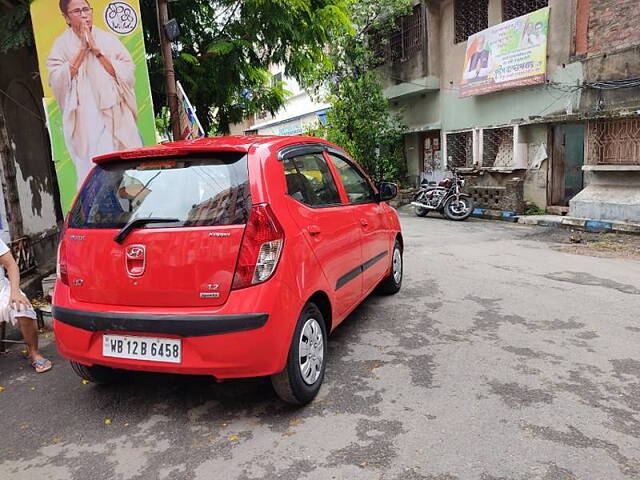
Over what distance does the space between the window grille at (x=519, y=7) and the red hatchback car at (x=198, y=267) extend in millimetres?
10429

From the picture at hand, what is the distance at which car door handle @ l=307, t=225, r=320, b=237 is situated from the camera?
3.18 meters

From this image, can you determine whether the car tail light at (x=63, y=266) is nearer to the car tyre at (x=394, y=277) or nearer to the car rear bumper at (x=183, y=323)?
the car rear bumper at (x=183, y=323)

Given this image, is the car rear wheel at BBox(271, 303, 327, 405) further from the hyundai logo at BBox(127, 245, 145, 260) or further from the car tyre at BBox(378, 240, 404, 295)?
the car tyre at BBox(378, 240, 404, 295)

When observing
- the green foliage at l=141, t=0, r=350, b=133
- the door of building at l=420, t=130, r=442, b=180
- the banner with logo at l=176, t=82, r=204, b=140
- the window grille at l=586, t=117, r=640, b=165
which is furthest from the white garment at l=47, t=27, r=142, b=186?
the door of building at l=420, t=130, r=442, b=180

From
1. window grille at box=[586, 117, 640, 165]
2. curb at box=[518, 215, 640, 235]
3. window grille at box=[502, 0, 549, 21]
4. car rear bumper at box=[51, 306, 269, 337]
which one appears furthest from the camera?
window grille at box=[502, 0, 549, 21]

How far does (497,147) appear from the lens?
12781mm

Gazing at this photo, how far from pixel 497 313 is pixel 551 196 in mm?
7874

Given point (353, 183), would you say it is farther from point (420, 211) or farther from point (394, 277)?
point (420, 211)

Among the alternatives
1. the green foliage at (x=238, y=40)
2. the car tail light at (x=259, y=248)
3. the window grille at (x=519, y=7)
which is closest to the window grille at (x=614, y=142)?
the window grille at (x=519, y=7)

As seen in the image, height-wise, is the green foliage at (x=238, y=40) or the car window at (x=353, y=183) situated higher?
the green foliage at (x=238, y=40)

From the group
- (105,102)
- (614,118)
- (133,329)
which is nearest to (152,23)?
(105,102)

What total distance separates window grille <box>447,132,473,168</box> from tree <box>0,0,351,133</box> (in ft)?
18.4

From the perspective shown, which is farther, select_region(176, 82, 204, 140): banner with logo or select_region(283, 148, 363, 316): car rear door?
select_region(176, 82, 204, 140): banner with logo

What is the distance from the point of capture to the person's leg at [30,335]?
12.6ft
